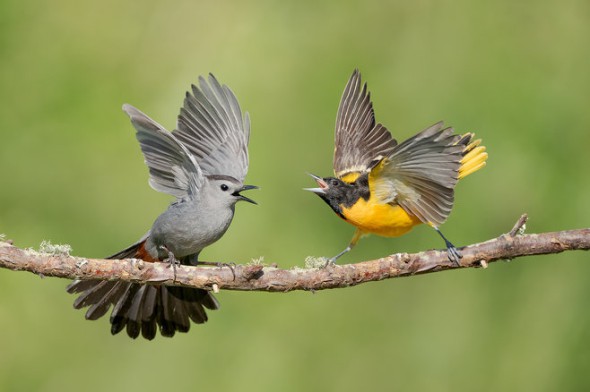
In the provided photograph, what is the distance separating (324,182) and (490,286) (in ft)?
10.1

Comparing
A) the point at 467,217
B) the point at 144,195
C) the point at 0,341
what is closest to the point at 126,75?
the point at 144,195

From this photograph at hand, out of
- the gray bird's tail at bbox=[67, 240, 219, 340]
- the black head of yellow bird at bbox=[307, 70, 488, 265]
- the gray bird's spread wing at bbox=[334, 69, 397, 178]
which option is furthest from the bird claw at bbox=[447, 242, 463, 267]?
the gray bird's spread wing at bbox=[334, 69, 397, 178]

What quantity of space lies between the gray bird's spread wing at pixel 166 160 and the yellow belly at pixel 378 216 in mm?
824

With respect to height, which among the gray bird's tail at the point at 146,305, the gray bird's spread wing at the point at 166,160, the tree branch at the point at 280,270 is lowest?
the tree branch at the point at 280,270

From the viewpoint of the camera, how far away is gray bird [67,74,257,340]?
3.87 m

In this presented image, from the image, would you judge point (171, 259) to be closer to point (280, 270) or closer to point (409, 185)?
point (280, 270)

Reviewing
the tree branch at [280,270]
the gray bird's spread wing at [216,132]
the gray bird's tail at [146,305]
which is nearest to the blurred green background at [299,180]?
the gray bird's tail at [146,305]

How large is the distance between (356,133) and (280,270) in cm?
167

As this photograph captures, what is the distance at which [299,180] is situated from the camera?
6.62m

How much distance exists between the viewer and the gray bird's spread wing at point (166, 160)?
3631 mm

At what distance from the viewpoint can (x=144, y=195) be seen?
6797 mm

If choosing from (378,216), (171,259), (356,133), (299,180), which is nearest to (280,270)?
(171,259)

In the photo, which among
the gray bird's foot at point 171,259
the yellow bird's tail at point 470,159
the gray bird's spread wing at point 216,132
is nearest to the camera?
the gray bird's foot at point 171,259

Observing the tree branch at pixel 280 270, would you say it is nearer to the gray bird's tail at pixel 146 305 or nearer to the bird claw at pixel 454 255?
the bird claw at pixel 454 255
